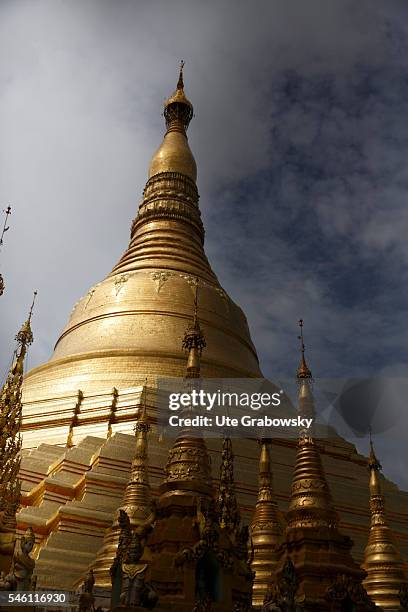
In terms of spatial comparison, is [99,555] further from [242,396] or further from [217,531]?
[242,396]

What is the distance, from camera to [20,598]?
7.07 m

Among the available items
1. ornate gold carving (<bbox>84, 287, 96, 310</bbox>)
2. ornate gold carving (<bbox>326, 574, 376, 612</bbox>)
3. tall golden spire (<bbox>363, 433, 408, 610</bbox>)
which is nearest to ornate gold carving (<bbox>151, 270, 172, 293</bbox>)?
ornate gold carving (<bbox>84, 287, 96, 310</bbox>)

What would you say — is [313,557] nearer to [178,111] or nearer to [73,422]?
[73,422]

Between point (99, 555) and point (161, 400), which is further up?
point (161, 400)

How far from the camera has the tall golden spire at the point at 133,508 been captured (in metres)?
11.6

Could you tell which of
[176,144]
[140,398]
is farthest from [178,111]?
[140,398]

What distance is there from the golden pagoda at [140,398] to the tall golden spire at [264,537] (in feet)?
6.07

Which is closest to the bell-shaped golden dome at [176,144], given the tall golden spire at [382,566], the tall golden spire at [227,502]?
the tall golden spire at [382,566]

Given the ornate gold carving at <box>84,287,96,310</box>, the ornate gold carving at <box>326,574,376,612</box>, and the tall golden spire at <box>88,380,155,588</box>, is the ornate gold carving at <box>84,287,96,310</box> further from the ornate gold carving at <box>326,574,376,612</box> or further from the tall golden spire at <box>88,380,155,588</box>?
the ornate gold carving at <box>326,574,376,612</box>

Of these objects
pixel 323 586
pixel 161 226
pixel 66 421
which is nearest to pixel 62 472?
pixel 66 421

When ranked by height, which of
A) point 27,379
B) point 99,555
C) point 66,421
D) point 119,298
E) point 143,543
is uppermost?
point 119,298

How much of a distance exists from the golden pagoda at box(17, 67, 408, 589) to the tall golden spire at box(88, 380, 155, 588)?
3.9 inches

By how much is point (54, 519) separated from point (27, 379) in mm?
10339

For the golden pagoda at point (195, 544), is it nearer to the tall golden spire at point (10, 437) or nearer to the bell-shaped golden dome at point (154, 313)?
the tall golden spire at point (10, 437)
